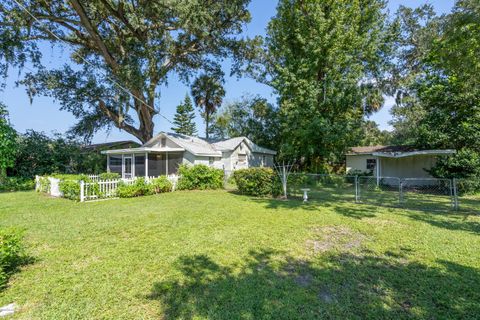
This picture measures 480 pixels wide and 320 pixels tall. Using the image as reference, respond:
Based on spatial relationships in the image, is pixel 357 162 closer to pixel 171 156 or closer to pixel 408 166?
pixel 408 166

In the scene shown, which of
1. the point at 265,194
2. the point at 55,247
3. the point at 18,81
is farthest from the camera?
the point at 18,81

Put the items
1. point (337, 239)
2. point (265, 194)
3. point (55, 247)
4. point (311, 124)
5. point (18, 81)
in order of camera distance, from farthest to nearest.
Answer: point (18, 81) → point (311, 124) → point (265, 194) → point (337, 239) → point (55, 247)

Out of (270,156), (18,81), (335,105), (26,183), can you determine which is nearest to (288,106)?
(335,105)

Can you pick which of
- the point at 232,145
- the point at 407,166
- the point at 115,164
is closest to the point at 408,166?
the point at 407,166

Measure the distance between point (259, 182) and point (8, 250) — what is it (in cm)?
886

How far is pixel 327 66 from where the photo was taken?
16.7m

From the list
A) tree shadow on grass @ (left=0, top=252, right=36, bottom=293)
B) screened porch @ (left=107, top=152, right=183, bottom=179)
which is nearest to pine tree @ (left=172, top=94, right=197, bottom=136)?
screened porch @ (left=107, top=152, right=183, bottom=179)

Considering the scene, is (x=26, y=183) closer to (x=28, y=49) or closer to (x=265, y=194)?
(x=28, y=49)

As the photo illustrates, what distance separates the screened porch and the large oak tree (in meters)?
3.85

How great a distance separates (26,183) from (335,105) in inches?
826

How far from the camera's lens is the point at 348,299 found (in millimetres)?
3029

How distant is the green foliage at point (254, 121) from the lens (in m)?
23.5

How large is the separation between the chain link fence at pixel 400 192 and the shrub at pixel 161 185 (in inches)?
254

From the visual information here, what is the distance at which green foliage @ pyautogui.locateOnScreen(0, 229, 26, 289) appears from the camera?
323 cm
